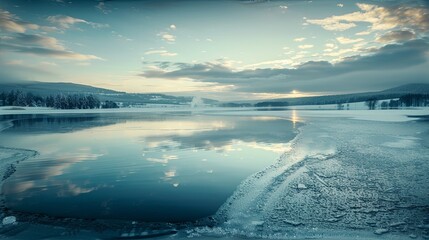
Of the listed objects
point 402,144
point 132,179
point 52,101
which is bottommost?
point 132,179

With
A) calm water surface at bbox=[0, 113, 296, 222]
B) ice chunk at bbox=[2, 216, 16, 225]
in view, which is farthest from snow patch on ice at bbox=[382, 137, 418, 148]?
ice chunk at bbox=[2, 216, 16, 225]

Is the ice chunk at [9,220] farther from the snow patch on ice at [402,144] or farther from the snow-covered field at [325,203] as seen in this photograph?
the snow patch on ice at [402,144]

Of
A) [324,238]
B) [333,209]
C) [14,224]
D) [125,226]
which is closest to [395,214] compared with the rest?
[333,209]

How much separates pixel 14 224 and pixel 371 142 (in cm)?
2164

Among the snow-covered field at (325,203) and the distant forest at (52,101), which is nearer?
the snow-covered field at (325,203)

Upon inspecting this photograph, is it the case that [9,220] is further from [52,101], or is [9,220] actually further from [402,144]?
[52,101]

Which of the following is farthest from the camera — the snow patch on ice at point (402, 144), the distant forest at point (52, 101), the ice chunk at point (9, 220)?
the distant forest at point (52, 101)

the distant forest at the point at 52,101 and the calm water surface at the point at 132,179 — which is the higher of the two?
the distant forest at the point at 52,101

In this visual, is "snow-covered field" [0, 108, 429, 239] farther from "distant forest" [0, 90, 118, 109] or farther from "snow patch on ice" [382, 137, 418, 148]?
"distant forest" [0, 90, 118, 109]

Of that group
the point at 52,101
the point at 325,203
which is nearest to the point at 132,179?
the point at 325,203

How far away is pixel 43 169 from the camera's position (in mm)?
12984

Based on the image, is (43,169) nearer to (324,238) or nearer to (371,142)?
(324,238)

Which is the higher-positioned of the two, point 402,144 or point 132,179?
point 402,144

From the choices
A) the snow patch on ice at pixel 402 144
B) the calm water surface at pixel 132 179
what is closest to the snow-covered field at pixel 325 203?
the calm water surface at pixel 132 179
